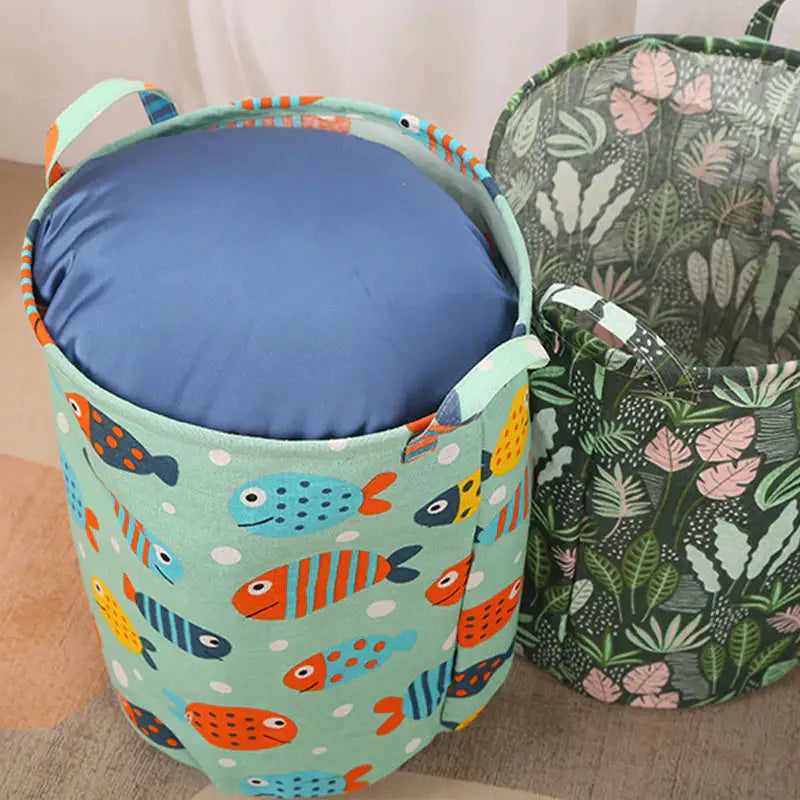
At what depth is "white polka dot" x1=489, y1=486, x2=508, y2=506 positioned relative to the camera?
0.78m

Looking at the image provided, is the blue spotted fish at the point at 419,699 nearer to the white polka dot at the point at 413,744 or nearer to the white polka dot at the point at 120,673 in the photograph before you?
the white polka dot at the point at 413,744

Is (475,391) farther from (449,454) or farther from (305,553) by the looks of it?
(305,553)

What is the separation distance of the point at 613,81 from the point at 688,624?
22.4 inches

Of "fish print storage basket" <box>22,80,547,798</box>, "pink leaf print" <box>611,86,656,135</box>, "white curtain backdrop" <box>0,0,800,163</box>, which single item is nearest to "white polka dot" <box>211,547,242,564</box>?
"fish print storage basket" <box>22,80,547,798</box>

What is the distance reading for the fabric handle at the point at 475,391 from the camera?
665 millimetres

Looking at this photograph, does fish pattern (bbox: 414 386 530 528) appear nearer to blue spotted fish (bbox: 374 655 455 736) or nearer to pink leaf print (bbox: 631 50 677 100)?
blue spotted fish (bbox: 374 655 455 736)

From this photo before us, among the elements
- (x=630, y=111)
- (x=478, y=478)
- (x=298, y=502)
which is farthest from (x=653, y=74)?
(x=298, y=502)

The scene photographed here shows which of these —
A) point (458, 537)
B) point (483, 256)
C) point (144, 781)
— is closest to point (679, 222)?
point (483, 256)

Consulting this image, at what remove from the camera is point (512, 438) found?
2.54ft

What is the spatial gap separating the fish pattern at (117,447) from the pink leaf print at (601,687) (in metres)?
0.55

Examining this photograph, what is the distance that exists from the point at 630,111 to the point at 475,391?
58 cm

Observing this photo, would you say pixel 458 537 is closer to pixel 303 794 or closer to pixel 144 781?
pixel 303 794

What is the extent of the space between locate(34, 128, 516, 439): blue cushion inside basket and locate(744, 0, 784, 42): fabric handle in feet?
1.51

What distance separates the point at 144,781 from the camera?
102 cm
